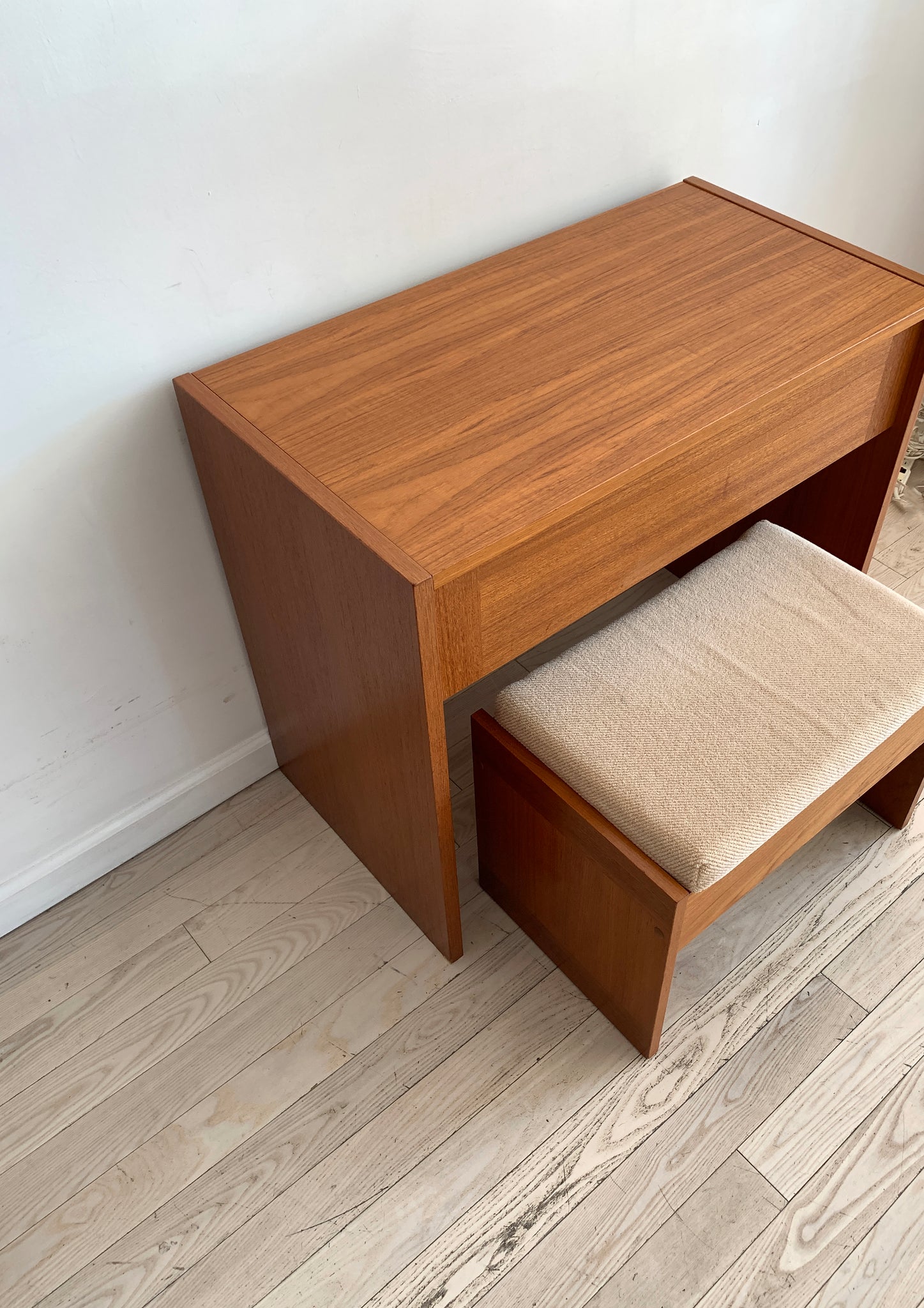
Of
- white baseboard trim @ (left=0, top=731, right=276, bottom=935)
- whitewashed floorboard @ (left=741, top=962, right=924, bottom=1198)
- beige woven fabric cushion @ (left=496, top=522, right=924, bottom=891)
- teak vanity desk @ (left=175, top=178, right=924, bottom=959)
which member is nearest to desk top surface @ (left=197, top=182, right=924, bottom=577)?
teak vanity desk @ (left=175, top=178, right=924, bottom=959)

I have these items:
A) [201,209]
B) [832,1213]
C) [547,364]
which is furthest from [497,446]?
[832,1213]

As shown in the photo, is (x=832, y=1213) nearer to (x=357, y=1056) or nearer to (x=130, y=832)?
(x=357, y=1056)

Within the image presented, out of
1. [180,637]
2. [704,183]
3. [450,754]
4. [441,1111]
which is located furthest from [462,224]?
[441,1111]

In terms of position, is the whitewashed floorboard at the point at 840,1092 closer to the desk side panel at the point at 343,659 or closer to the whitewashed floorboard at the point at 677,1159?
the whitewashed floorboard at the point at 677,1159

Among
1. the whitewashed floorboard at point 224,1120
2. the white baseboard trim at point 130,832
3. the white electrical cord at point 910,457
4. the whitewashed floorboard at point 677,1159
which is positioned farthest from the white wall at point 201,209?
the whitewashed floorboard at point 677,1159

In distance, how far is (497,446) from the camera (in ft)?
3.15

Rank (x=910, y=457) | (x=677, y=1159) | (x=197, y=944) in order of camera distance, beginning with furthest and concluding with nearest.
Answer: (x=910, y=457) < (x=197, y=944) < (x=677, y=1159)

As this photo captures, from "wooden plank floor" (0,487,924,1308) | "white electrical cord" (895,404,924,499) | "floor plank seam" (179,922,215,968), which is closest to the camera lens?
"wooden plank floor" (0,487,924,1308)

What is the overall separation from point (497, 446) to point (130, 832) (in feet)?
2.53

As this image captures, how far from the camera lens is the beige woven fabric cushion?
37.4 inches

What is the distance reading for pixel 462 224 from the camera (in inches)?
49.2

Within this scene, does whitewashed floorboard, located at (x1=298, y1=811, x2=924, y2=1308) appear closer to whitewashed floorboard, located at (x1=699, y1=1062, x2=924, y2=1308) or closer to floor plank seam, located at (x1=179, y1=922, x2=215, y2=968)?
whitewashed floorboard, located at (x1=699, y1=1062, x2=924, y2=1308)

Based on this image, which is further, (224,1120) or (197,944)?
(197,944)

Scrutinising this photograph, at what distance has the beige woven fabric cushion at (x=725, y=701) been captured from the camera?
37.4 inches
